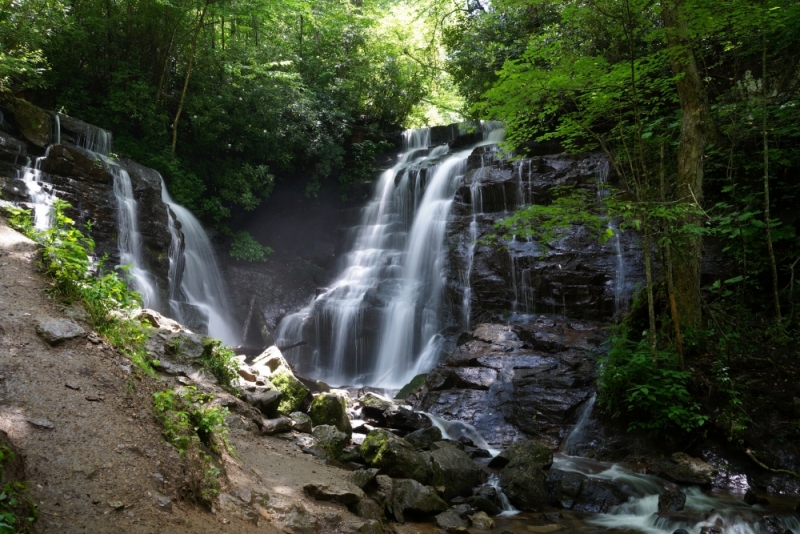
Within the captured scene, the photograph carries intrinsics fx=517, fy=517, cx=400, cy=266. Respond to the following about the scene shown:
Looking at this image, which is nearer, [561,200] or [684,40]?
[561,200]

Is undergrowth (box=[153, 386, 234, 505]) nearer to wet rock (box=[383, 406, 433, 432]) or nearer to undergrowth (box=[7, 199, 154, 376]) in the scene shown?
undergrowth (box=[7, 199, 154, 376])

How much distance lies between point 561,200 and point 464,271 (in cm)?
705

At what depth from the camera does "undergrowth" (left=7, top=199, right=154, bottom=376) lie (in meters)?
4.91

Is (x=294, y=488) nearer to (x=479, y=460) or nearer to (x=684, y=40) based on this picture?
(x=479, y=460)

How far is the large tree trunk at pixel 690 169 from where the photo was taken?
25.2 feet

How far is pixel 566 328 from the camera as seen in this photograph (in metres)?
11.5

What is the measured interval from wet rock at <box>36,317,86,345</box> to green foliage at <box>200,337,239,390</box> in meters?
2.20

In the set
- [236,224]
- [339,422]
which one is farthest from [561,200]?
[236,224]

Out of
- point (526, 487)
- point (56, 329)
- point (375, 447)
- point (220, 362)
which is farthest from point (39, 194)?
point (526, 487)

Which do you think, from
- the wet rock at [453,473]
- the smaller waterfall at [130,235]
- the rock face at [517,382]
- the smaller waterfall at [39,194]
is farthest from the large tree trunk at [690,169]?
the smaller waterfall at [39,194]

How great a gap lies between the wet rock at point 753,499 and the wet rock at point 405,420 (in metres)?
4.35

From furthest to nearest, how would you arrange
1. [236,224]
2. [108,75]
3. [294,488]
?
1. [236,224]
2. [108,75]
3. [294,488]

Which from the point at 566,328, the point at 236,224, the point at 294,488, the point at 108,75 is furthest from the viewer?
the point at 236,224

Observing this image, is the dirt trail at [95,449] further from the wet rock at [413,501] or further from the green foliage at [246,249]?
the green foliage at [246,249]
